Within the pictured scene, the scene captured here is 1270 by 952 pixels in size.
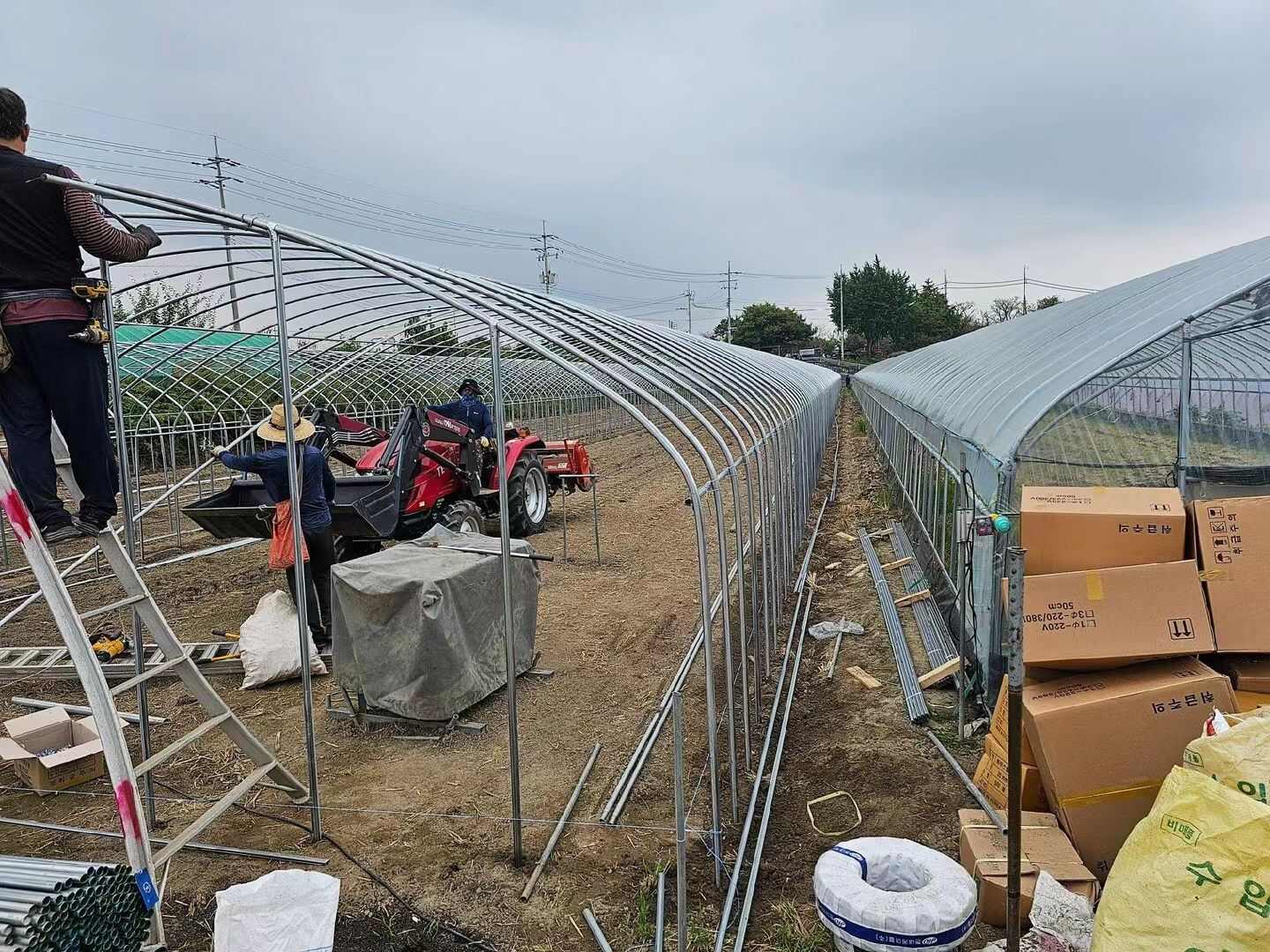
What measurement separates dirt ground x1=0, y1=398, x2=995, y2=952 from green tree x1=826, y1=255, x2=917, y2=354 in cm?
6636

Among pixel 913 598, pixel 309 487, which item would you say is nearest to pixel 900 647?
pixel 913 598

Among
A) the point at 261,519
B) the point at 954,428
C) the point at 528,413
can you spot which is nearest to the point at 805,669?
the point at 954,428

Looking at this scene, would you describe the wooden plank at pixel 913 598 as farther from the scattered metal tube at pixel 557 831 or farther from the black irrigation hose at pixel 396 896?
the black irrigation hose at pixel 396 896

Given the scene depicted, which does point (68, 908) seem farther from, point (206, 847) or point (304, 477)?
point (304, 477)

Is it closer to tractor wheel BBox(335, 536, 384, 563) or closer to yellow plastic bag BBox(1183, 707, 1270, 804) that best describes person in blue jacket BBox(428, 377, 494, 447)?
tractor wheel BBox(335, 536, 384, 563)

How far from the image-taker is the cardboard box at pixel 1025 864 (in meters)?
3.44

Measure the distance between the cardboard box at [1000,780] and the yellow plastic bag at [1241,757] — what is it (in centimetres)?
111

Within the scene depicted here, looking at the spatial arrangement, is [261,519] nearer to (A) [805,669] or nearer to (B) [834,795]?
(A) [805,669]

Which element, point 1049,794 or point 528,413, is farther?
point 528,413

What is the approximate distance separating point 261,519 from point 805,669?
5126 millimetres

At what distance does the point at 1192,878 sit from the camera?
2.49 m

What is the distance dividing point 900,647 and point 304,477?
5.23 meters

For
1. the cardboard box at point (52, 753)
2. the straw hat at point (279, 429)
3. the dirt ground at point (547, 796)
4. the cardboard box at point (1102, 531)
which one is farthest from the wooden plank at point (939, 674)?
the cardboard box at point (52, 753)

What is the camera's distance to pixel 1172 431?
4996mm
